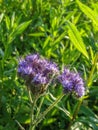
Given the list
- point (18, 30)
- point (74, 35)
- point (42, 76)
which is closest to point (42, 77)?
point (42, 76)

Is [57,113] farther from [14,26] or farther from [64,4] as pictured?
[64,4]

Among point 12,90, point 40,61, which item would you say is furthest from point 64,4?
point 40,61

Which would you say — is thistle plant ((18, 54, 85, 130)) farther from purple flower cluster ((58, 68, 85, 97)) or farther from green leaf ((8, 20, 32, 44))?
green leaf ((8, 20, 32, 44))

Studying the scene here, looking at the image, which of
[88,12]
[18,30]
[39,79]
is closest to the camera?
[39,79]

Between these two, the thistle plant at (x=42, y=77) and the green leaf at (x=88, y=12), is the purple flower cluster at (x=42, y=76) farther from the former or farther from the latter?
the green leaf at (x=88, y=12)

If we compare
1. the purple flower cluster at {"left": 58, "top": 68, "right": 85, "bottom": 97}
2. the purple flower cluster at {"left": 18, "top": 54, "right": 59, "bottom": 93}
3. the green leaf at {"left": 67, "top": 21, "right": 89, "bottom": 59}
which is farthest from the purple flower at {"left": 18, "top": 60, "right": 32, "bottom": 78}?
the green leaf at {"left": 67, "top": 21, "right": 89, "bottom": 59}

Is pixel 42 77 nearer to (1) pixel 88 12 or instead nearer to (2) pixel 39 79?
(2) pixel 39 79
